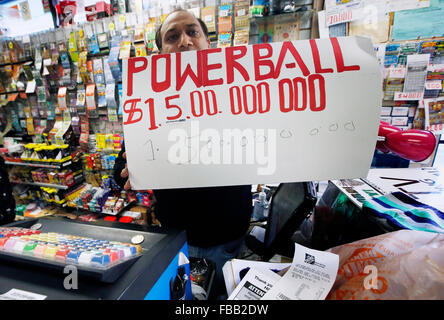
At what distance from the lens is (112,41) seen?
2078mm

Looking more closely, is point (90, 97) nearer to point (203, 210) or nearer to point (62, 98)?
point (62, 98)


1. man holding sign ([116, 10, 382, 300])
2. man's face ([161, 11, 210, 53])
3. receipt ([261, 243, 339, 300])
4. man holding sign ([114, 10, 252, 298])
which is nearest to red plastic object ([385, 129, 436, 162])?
man holding sign ([116, 10, 382, 300])

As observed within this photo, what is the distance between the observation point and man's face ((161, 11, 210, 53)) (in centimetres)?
92

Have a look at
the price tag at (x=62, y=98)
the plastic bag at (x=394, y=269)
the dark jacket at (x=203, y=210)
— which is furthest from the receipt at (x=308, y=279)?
the price tag at (x=62, y=98)

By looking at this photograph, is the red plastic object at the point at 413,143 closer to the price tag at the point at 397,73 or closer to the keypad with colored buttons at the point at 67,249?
the keypad with colored buttons at the point at 67,249

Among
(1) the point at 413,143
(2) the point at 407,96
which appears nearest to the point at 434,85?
(2) the point at 407,96

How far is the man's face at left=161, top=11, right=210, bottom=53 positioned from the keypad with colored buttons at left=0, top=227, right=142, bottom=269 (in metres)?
0.90

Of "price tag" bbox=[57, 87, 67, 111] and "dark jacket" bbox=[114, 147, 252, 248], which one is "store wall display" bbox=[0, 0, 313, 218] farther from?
"dark jacket" bbox=[114, 147, 252, 248]

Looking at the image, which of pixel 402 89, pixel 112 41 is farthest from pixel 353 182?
pixel 112 41

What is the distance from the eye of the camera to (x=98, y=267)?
372 mm

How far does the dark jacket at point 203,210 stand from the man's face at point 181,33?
66 cm

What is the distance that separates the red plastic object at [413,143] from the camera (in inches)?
20.4
